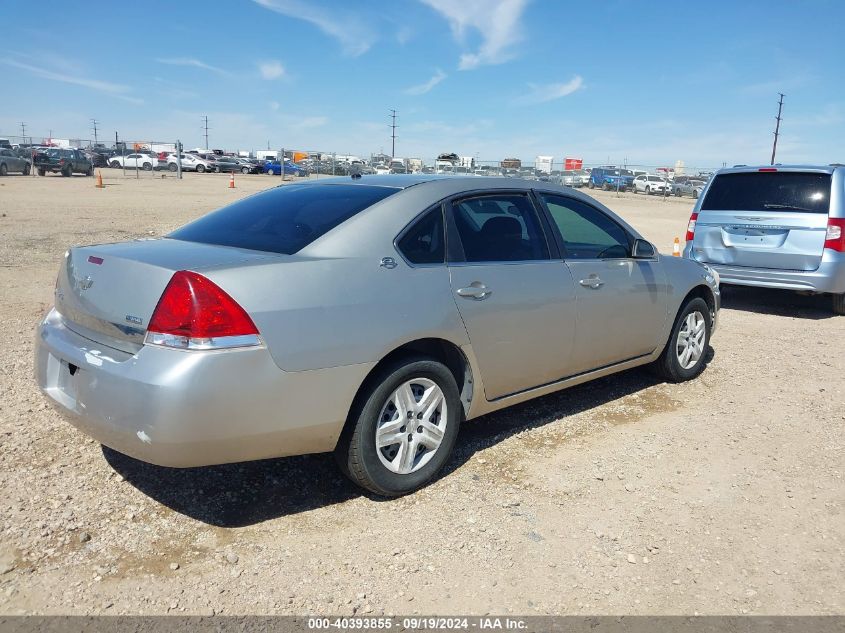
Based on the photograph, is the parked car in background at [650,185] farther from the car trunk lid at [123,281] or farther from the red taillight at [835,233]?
the car trunk lid at [123,281]

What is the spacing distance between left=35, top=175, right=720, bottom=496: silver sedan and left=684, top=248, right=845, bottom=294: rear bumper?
15.2ft

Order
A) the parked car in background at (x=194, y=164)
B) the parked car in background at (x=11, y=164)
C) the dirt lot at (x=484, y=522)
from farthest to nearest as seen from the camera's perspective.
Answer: the parked car in background at (x=194, y=164) → the parked car in background at (x=11, y=164) → the dirt lot at (x=484, y=522)

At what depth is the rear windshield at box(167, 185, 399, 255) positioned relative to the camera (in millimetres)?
3577

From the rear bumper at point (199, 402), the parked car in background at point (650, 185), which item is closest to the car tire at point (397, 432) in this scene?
the rear bumper at point (199, 402)

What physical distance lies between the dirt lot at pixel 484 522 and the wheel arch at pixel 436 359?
0.48 meters

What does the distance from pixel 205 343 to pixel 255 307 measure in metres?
0.25

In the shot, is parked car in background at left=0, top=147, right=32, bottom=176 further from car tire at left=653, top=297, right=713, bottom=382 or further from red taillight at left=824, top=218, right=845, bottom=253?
car tire at left=653, top=297, right=713, bottom=382

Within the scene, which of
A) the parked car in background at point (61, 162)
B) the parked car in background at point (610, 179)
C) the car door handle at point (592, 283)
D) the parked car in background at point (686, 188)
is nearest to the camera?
the car door handle at point (592, 283)

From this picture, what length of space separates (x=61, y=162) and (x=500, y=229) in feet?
128

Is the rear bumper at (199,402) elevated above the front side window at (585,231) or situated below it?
below

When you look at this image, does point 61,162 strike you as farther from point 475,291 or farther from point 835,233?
point 475,291

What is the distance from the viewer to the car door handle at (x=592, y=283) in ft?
15.1

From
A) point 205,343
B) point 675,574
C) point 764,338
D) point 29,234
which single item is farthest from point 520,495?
point 29,234

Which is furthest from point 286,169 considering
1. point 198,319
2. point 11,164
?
point 198,319
